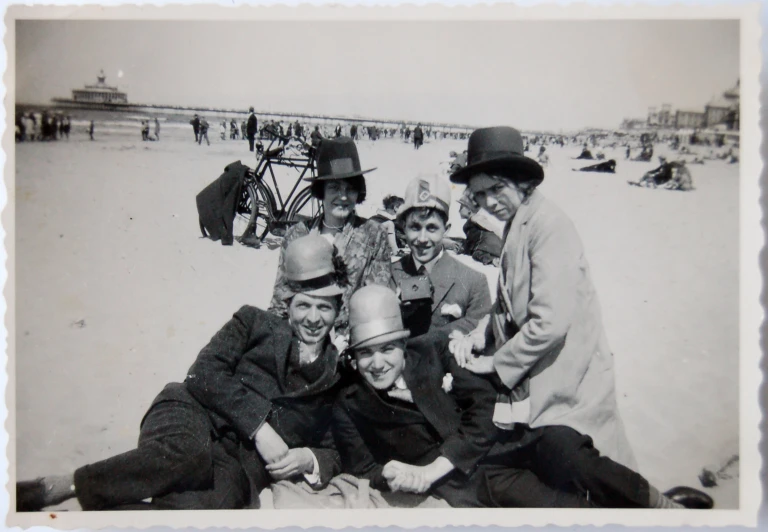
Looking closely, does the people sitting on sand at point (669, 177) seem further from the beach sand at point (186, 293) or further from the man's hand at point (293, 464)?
the man's hand at point (293, 464)

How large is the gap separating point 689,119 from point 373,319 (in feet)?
6.94

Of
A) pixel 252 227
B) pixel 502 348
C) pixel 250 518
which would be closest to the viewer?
pixel 502 348

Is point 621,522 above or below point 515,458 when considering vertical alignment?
below

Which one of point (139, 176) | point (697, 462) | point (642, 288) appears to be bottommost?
point (697, 462)

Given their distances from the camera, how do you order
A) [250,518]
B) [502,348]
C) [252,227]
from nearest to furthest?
[502,348] < [250,518] < [252,227]

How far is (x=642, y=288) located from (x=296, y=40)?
2.39 metres

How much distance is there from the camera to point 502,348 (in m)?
3.25

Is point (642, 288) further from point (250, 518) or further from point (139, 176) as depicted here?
point (139, 176)

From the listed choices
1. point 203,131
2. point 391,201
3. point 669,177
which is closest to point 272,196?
point 203,131

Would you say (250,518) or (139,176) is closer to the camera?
(250,518)

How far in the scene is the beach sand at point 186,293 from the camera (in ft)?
11.9

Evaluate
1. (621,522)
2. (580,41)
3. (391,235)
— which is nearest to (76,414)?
(391,235)

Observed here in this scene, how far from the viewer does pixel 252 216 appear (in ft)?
12.2

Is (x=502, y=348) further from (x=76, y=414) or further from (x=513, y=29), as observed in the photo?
(x=76, y=414)
